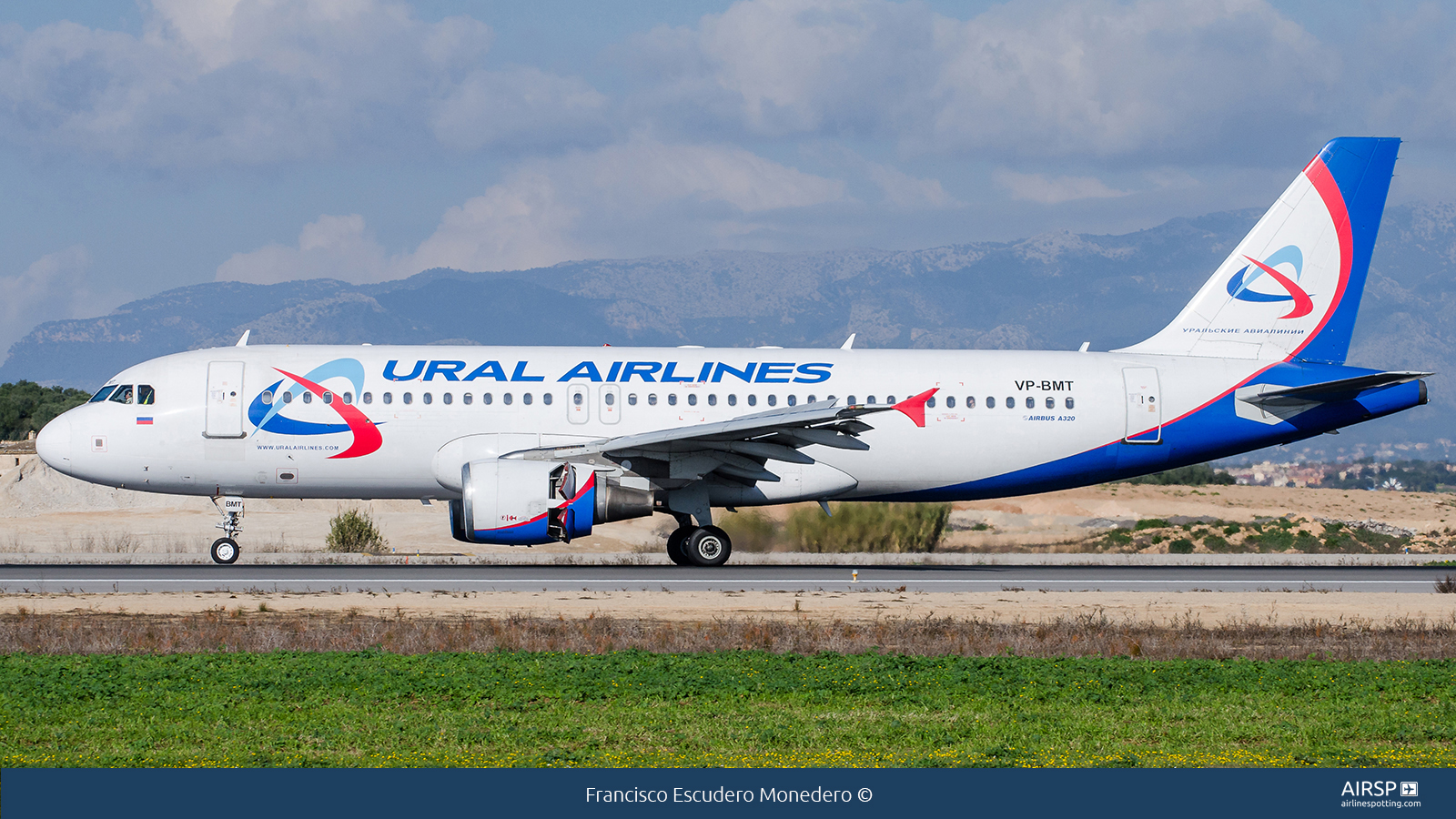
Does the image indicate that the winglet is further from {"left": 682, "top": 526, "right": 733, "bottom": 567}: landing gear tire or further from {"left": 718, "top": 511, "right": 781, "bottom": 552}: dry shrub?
{"left": 718, "top": 511, "right": 781, "bottom": 552}: dry shrub

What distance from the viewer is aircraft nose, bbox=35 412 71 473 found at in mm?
25391

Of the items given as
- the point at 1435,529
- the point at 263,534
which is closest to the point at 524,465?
the point at 263,534

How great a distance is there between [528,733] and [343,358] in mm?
16575

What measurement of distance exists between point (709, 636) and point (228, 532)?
12.9 m

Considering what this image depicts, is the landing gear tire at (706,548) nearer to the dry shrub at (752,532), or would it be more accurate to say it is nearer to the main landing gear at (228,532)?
the dry shrub at (752,532)

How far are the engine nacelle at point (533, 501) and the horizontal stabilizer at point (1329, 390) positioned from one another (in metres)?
12.1

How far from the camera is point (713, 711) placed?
38.5ft

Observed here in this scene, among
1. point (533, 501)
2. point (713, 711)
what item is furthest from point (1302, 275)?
point (713, 711)

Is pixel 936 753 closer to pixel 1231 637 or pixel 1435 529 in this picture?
pixel 1231 637

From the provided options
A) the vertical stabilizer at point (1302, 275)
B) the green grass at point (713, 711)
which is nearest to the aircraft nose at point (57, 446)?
the green grass at point (713, 711)

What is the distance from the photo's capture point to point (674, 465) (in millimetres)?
25172

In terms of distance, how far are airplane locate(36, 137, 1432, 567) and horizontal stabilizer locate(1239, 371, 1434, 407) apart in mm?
56

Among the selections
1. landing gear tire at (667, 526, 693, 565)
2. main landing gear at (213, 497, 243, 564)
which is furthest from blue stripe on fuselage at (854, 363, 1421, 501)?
main landing gear at (213, 497, 243, 564)

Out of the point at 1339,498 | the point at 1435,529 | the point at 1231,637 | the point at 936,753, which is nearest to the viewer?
the point at 936,753
